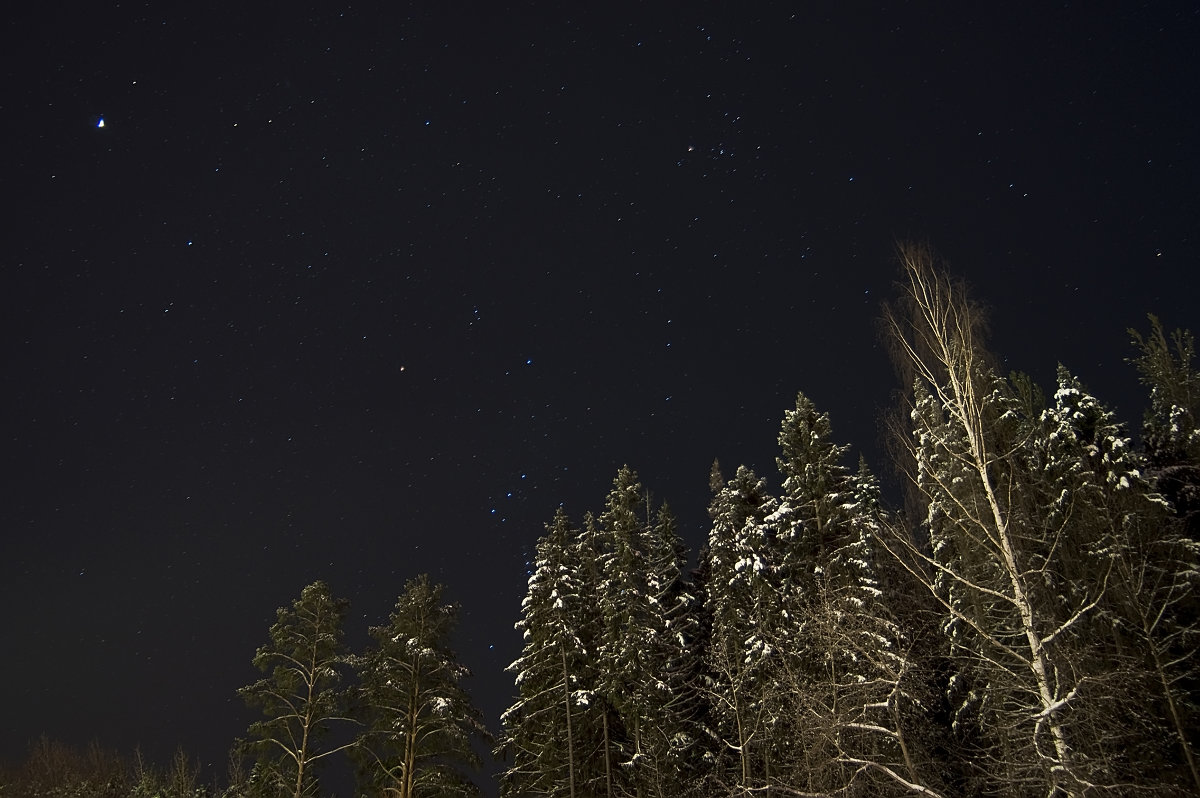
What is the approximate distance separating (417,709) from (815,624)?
2439 cm

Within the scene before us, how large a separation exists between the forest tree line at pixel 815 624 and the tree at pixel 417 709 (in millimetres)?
102

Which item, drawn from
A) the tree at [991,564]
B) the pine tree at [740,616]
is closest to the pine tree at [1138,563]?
the tree at [991,564]

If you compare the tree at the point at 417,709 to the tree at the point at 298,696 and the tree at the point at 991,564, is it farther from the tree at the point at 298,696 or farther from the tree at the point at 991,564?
the tree at the point at 991,564

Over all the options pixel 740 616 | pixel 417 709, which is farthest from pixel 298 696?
pixel 740 616

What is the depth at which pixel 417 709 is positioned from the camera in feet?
117

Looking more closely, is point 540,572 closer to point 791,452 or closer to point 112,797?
point 791,452

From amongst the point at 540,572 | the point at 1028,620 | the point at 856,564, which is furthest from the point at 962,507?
the point at 540,572

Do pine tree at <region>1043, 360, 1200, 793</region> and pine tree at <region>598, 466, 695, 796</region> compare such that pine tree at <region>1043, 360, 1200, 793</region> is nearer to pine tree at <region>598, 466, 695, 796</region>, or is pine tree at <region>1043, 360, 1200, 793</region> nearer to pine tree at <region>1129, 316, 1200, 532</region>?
pine tree at <region>1129, 316, 1200, 532</region>

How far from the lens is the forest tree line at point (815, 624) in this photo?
49.9 feet

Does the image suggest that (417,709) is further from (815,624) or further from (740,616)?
(815,624)

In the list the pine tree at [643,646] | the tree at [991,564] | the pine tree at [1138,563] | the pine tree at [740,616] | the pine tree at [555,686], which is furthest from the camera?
the pine tree at [555,686]

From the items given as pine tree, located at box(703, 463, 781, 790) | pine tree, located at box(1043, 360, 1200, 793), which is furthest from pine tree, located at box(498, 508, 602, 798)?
pine tree, located at box(1043, 360, 1200, 793)

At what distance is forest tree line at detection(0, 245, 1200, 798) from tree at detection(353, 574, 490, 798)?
102 mm

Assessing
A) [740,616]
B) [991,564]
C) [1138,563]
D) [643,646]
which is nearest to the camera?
[991,564]
